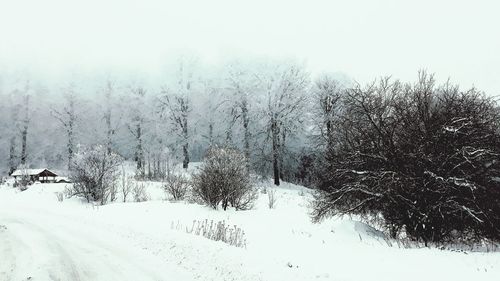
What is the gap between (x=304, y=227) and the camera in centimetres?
1628

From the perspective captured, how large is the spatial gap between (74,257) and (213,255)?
117 inches

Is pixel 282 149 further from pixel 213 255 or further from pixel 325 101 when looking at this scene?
pixel 213 255

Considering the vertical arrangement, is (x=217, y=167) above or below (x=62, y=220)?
above

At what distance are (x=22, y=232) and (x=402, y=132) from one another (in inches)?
511

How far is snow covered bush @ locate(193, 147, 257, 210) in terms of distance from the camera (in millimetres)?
19953

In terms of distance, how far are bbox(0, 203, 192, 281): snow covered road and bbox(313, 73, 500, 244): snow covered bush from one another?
8.52 metres

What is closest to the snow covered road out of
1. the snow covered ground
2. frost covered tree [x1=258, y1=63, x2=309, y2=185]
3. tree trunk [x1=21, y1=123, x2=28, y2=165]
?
the snow covered ground

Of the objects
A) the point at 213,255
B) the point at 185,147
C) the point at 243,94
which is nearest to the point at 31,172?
the point at 185,147

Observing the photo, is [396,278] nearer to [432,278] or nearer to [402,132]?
[432,278]

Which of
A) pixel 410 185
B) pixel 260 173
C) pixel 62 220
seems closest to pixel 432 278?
pixel 410 185

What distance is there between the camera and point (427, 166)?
1410 cm

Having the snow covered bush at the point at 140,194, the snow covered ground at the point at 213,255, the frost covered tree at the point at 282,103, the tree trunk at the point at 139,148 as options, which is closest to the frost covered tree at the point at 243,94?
the frost covered tree at the point at 282,103

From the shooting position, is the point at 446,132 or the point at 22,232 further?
the point at 446,132

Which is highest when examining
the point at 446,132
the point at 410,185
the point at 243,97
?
the point at 243,97
